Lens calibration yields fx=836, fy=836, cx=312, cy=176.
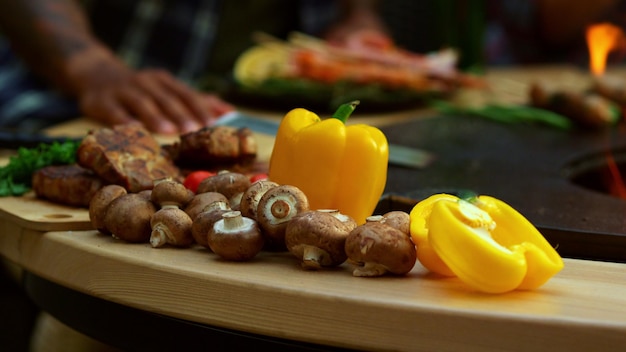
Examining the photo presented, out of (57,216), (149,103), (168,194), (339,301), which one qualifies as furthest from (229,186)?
(149,103)

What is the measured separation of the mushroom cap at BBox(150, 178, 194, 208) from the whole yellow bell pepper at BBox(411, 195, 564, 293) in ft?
1.52

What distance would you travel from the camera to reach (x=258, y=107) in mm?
3459

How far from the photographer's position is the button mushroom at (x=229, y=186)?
1.66 m

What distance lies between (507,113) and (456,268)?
6.96ft

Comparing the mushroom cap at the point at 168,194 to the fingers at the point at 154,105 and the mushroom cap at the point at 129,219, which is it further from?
the fingers at the point at 154,105

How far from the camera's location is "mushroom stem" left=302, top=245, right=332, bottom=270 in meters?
1.40

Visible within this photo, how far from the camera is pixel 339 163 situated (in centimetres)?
165

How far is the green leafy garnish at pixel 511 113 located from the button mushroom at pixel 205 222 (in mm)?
2004

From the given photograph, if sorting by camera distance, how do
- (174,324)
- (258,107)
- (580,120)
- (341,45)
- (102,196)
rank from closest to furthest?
1. (174,324)
2. (102,196)
3. (580,120)
4. (258,107)
5. (341,45)

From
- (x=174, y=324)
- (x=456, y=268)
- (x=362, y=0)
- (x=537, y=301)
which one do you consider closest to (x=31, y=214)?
(x=174, y=324)

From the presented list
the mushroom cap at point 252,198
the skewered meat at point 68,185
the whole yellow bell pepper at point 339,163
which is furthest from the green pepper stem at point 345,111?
the skewered meat at point 68,185

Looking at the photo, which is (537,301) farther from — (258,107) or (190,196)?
(258,107)

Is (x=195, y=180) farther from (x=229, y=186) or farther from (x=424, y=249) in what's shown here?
(x=424, y=249)

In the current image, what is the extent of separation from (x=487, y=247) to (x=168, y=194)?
2.04 ft
